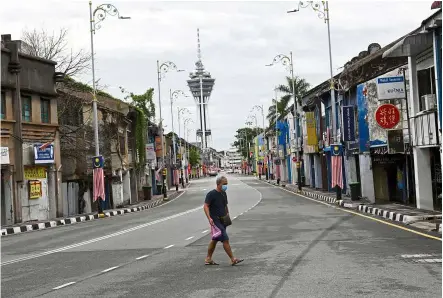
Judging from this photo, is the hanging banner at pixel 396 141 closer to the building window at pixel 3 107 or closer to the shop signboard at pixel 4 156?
the shop signboard at pixel 4 156

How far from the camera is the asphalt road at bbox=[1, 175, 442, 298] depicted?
8.80 m

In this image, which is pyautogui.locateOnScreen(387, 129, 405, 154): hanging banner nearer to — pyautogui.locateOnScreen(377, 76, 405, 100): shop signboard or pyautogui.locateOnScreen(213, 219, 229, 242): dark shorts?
pyautogui.locateOnScreen(377, 76, 405, 100): shop signboard

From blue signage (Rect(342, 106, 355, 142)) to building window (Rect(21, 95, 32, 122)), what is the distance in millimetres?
16922

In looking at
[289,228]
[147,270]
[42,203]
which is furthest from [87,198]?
[147,270]

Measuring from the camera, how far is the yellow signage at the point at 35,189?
29003 millimetres

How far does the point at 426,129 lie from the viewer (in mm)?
22531

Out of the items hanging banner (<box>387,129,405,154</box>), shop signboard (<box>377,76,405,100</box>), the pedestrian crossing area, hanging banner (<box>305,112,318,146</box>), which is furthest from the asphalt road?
hanging banner (<box>305,112,318,146</box>)

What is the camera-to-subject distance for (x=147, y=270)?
36.3ft

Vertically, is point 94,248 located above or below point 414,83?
below

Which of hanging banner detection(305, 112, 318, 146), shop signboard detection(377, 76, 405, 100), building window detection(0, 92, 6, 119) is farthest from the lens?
hanging banner detection(305, 112, 318, 146)

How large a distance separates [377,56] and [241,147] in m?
137

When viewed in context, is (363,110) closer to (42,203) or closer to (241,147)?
(42,203)

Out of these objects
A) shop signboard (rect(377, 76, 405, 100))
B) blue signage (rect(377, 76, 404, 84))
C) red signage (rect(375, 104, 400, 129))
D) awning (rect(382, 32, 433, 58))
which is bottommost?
red signage (rect(375, 104, 400, 129))

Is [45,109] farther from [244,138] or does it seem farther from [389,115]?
[244,138]
